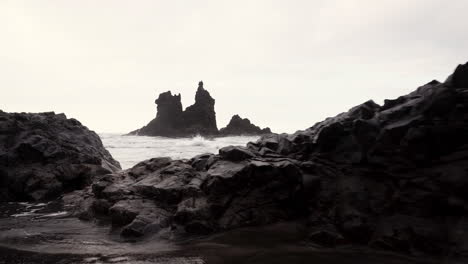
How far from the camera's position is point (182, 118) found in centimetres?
7912

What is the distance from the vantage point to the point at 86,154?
41.8 feet

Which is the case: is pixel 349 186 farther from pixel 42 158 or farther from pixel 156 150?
pixel 156 150

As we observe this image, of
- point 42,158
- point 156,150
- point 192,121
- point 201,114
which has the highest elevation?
point 201,114

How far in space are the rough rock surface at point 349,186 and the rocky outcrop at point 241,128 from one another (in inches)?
2499

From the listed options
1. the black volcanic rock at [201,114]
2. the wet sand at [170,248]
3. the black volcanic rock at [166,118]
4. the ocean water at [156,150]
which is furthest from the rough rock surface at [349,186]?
the black volcanic rock at [166,118]

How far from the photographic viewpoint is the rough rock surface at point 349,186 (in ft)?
18.4

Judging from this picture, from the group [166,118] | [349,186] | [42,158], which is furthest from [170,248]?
[166,118]

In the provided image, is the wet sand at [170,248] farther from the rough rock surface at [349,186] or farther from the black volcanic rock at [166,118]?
the black volcanic rock at [166,118]

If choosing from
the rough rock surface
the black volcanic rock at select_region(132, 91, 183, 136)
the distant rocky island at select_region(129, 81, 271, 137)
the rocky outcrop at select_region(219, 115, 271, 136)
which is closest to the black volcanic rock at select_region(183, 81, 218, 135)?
the distant rocky island at select_region(129, 81, 271, 137)

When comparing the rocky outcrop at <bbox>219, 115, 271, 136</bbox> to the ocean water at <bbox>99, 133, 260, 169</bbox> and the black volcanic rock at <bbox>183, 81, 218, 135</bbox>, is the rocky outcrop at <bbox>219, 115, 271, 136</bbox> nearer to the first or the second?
the black volcanic rock at <bbox>183, 81, 218, 135</bbox>

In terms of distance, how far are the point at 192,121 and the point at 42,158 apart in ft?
218

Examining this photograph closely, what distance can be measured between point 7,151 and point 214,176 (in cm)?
885

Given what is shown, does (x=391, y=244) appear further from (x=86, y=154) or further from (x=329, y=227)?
(x=86, y=154)

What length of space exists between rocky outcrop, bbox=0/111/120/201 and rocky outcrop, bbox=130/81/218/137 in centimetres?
5850
